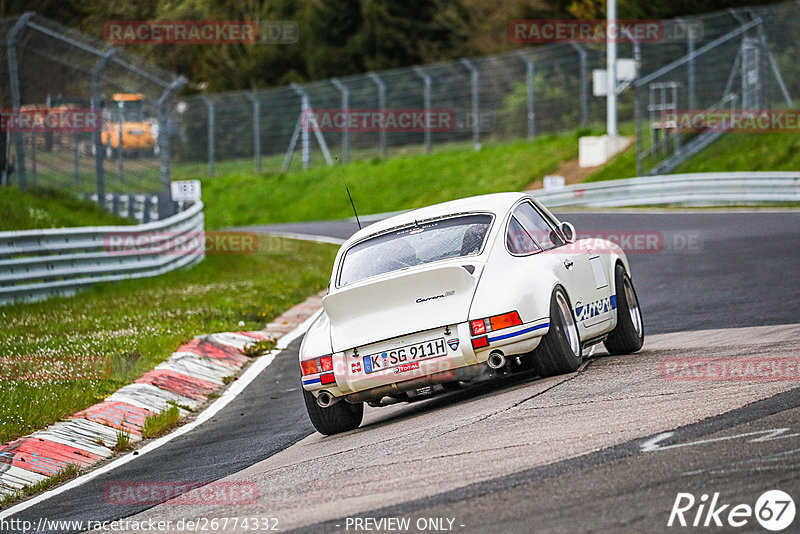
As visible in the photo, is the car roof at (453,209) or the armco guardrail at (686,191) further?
the armco guardrail at (686,191)

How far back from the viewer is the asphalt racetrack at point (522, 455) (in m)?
5.37

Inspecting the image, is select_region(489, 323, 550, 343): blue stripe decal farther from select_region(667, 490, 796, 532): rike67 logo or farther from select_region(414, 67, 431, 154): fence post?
select_region(414, 67, 431, 154): fence post

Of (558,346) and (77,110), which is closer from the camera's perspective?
(558,346)

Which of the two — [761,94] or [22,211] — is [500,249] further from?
[761,94]

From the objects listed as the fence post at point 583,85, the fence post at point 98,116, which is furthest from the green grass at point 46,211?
the fence post at point 583,85

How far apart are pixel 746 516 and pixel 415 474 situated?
76.2 inches
